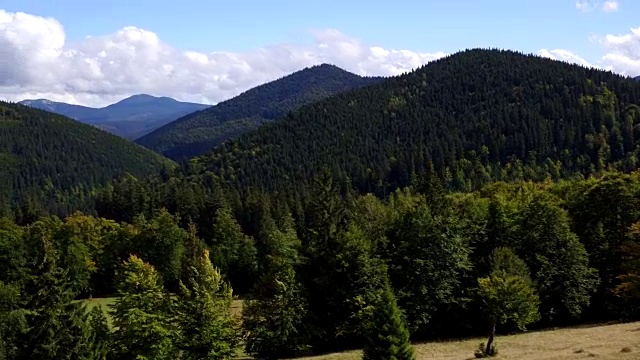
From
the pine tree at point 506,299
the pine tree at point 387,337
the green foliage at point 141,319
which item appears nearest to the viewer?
the pine tree at point 387,337

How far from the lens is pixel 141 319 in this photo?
45.9 metres

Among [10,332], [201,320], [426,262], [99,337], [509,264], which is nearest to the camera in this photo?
[201,320]

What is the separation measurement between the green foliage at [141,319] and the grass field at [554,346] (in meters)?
14.5

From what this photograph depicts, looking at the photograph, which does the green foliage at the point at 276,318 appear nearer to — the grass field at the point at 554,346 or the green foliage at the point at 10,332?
the grass field at the point at 554,346

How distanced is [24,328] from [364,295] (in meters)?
31.1

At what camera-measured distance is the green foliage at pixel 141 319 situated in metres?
46.2

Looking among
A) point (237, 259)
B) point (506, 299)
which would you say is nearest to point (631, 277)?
point (506, 299)

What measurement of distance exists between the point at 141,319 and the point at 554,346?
110 ft

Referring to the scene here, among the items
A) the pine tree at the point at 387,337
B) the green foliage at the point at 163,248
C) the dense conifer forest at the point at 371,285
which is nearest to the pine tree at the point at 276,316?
the dense conifer forest at the point at 371,285

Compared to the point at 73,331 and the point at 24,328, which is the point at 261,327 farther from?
the point at 24,328

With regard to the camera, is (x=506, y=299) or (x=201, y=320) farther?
(x=506, y=299)

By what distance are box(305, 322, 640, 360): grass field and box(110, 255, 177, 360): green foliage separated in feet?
47.5

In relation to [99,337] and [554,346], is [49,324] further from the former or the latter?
[554,346]

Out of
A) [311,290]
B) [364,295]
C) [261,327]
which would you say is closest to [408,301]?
[364,295]
